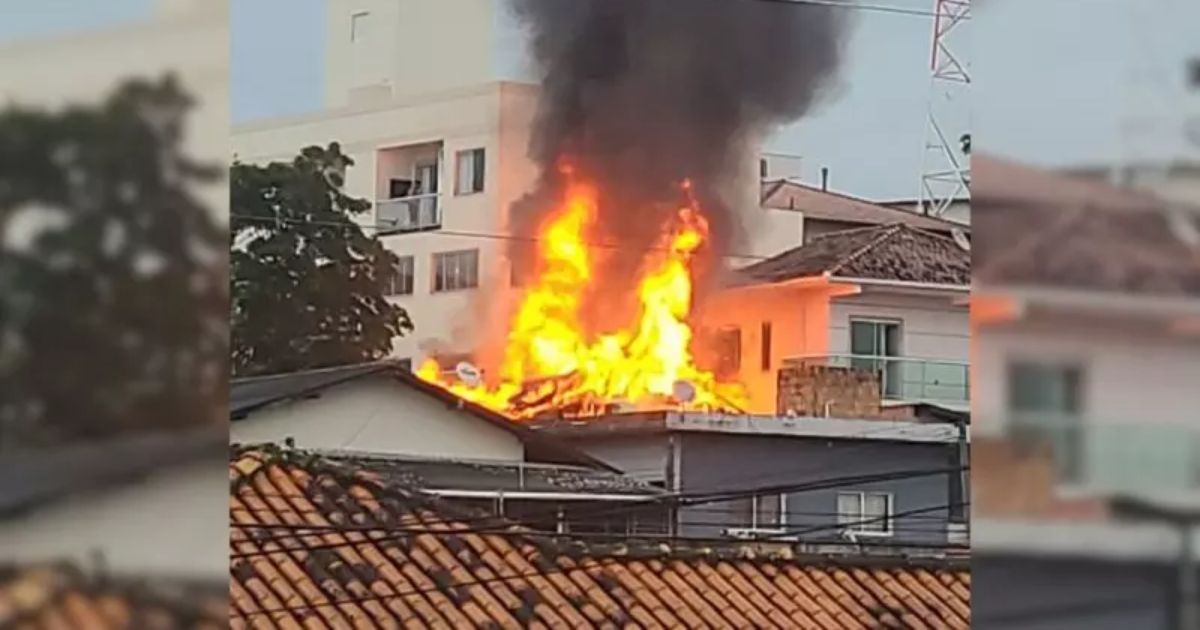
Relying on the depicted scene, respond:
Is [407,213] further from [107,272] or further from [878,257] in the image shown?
[107,272]

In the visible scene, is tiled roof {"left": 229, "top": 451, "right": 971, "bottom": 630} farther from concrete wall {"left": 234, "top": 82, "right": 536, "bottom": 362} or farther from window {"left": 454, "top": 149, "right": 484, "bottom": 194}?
window {"left": 454, "top": 149, "right": 484, "bottom": 194}

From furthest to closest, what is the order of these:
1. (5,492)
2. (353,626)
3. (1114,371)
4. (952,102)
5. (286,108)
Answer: (952,102), (353,626), (286,108), (1114,371), (5,492)

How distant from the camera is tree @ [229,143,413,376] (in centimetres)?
336

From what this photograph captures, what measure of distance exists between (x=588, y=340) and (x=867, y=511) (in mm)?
752

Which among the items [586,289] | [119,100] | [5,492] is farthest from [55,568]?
[586,289]

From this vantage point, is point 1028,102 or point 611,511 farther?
point 611,511

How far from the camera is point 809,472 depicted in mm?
4250

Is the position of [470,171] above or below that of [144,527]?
above

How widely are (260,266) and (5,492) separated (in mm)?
2289

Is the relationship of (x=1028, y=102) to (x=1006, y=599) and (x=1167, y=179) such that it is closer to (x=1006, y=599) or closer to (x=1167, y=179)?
(x=1167, y=179)

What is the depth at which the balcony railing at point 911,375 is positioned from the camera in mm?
4211

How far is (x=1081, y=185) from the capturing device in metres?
1.34

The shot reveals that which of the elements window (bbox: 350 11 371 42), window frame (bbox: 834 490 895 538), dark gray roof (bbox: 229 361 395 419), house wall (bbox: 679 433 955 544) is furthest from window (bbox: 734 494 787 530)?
Result: window (bbox: 350 11 371 42)

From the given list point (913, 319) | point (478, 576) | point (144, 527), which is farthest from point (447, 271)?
point (144, 527)
